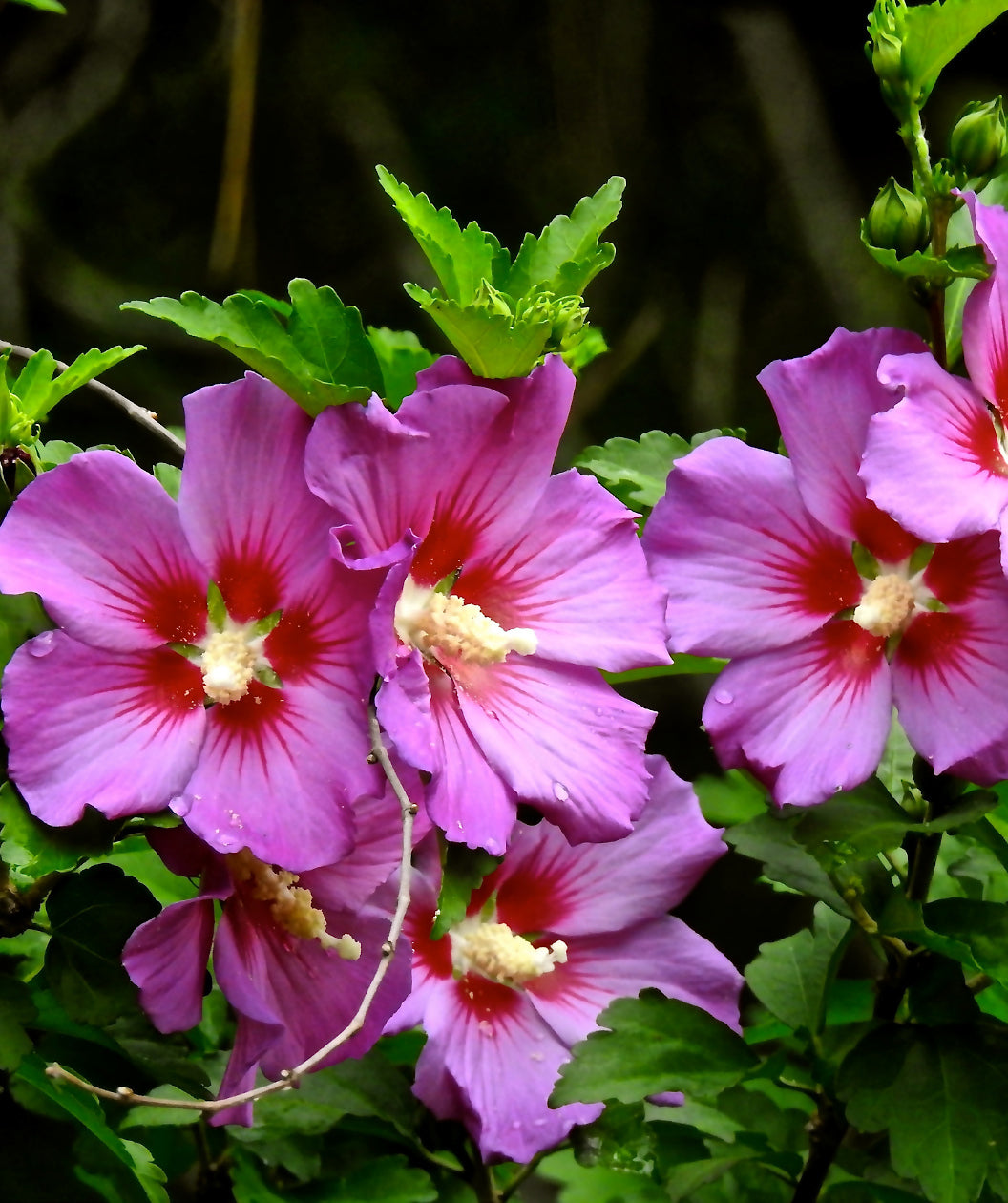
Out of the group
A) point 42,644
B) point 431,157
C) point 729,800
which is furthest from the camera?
point 431,157

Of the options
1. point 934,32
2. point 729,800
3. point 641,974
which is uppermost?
point 934,32

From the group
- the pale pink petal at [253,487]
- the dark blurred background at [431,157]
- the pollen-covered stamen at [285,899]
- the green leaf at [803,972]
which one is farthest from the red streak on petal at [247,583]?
the dark blurred background at [431,157]

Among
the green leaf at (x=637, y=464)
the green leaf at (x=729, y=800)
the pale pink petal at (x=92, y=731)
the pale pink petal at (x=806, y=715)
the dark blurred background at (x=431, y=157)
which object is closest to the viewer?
the pale pink petal at (x=92, y=731)

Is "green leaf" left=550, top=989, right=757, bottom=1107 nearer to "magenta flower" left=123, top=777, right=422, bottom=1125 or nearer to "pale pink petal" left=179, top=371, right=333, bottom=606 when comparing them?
"magenta flower" left=123, top=777, right=422, bottom=1125

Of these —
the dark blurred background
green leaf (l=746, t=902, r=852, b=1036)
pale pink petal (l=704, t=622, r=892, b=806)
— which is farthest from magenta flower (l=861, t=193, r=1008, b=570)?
the dark blurred background

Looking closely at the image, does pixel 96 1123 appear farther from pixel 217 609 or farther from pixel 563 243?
pixel 563 243

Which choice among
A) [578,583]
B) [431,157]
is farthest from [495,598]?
[431,157]

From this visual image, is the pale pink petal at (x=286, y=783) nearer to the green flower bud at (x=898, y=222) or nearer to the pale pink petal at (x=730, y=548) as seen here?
the pale pink petal at (x=730, y=548)
